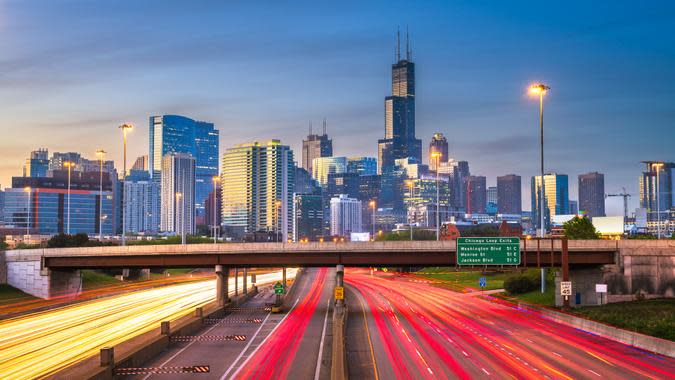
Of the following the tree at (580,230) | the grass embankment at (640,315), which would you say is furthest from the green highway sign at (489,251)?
the tree at (580,230)

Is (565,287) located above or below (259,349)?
above

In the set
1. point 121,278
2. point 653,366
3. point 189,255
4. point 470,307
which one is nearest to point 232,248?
point 189,255

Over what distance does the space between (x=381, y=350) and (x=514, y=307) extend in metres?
40.2

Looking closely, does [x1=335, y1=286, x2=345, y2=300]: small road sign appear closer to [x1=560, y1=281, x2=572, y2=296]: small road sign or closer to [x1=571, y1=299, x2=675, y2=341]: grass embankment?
[x1=560, y1=281, x2=572, y2=296]: small road sign

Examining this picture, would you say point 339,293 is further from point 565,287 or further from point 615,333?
point 615,333

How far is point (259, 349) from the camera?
2194 inches

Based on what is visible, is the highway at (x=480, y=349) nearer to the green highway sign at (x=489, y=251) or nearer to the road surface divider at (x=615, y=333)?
the road surface divider at (x=615, y=333)

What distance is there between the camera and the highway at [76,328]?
47719 mm

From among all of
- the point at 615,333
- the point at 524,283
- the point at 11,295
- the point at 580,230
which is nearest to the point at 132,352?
the point at 615,333

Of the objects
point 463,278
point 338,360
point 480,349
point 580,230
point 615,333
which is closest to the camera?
point 338,360

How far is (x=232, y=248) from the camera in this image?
83.9 meters

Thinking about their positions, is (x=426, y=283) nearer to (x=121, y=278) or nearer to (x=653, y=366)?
(x=121, y=278)

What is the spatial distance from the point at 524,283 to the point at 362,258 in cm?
3025

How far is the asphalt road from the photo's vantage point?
4544 cm
